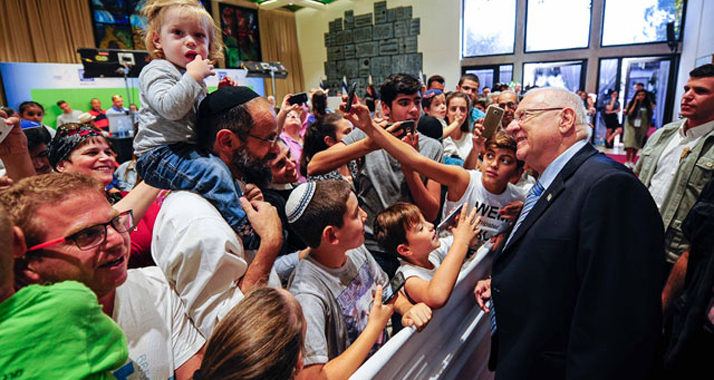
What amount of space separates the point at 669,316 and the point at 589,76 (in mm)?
9861

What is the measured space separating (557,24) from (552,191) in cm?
1094

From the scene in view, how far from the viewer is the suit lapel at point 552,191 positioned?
1.18 metres

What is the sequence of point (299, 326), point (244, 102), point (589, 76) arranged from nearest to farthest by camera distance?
1. point (299, 326)
2. point (244, 102)
3. point (589, 76)

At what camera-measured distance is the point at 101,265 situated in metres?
0.84

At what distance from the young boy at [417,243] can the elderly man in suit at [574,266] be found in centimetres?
19

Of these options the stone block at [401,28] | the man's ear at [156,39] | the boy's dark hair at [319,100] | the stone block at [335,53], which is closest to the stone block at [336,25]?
the stone block at [335,53]

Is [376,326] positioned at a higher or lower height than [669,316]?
higher

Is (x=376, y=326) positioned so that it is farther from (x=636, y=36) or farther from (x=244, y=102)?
(x=636, y=36)

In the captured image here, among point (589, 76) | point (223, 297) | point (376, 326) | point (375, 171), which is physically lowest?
point (376, 326)

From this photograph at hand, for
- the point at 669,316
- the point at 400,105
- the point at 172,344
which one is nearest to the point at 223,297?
the point at 172,344

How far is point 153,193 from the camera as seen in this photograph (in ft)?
4.63

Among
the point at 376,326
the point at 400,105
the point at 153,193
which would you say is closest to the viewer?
the point at 376,326

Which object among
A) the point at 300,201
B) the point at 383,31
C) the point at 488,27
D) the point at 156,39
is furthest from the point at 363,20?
the point at 300,201

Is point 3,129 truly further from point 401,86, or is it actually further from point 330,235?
point 401,86
